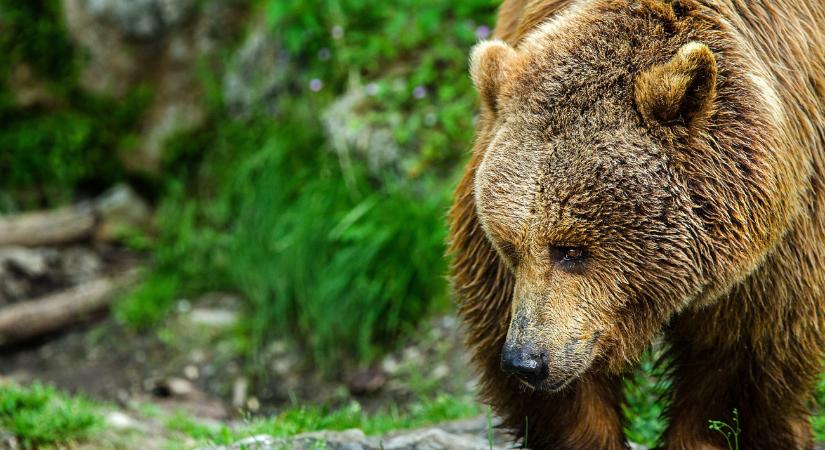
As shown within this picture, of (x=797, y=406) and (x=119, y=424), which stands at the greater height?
(x=797, y=406)

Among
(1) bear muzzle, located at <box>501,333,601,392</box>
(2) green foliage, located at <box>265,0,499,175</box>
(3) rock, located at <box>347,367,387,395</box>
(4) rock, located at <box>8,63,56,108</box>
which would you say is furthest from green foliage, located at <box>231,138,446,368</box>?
(1) bear muzzle, located at <box>501,333,601,392</box>

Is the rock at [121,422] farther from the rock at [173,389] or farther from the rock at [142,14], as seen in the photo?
the rock at [142,14]

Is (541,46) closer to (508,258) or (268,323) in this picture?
(508,258)

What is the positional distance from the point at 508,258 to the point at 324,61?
5.18 metres

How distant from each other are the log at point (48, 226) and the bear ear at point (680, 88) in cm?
683

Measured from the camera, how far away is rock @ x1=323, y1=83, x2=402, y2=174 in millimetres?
7559

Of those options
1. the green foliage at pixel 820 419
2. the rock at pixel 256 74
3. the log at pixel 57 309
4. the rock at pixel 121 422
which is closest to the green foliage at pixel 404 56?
the rock at pixel 256 74

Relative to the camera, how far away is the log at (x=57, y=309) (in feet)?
26.4

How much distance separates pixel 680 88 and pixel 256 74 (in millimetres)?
6057

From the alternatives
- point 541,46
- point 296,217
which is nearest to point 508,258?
point 541,46

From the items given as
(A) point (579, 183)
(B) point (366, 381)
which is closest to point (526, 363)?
(A) point (579, 183)

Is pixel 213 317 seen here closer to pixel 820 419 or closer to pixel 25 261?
pixel 25 261

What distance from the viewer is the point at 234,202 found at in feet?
27.7

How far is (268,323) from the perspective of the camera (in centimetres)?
775
